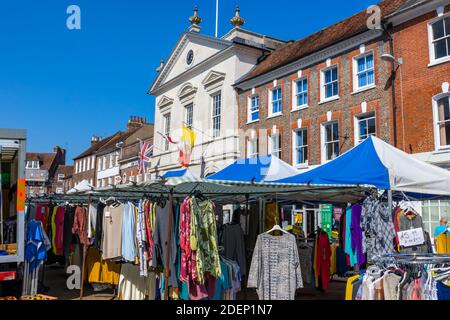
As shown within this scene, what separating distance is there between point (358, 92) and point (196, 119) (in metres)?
13.2

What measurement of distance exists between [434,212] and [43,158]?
234 feet

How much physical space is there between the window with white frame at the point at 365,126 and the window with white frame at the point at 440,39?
11.0 feet

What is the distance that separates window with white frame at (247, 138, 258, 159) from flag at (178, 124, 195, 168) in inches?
226

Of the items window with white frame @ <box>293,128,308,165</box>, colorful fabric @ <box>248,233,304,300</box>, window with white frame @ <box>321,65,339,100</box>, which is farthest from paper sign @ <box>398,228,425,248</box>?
window with white frame @ <box>293,128,308,165</box>

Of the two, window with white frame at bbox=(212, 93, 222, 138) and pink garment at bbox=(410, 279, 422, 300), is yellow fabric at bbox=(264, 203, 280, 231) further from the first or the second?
window with white frame at bbox=(212, 93, 222, 138)

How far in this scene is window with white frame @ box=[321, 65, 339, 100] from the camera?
62.6 feet

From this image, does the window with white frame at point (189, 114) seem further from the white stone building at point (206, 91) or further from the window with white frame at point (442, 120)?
the window with white frame at point (442, 120)

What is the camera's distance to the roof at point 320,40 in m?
18.1

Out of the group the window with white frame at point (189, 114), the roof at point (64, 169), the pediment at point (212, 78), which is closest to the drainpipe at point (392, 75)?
the pediment at point (212, 78)

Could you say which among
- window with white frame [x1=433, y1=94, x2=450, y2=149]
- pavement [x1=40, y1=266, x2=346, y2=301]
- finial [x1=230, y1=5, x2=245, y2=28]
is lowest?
pavement [x1=40, y1=266, x2=346, y2=301]

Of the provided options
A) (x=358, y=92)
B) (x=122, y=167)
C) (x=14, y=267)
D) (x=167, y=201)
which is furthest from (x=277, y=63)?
(x=122, y=167)

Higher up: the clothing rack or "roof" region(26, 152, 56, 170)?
"roof" region(26, 152, 56, 170)
